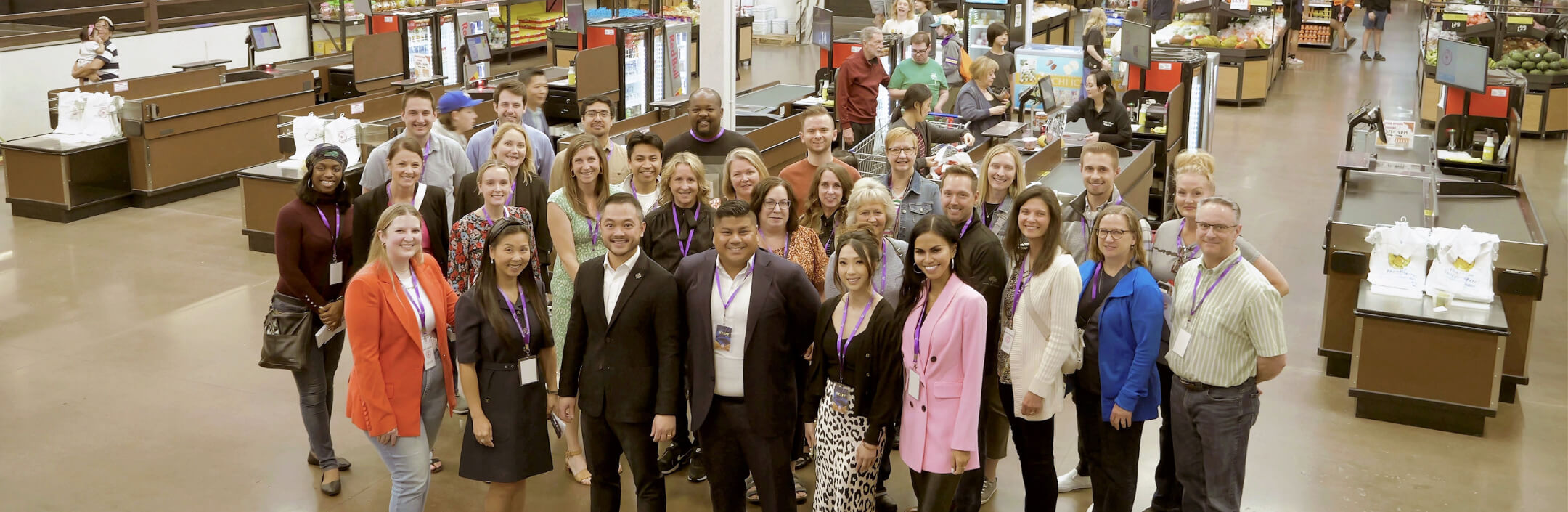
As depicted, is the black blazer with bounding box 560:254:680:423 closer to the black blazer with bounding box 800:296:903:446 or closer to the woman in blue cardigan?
the black blazer with bounding box 800:296:903:446

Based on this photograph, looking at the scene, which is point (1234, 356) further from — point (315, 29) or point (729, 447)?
point (315, 29)

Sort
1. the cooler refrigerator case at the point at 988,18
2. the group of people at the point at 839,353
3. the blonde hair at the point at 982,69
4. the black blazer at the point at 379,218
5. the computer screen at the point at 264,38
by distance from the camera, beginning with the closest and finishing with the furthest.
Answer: the group of people at the point at 839,353 → the black blazer at the point at 379,218 → the blonde hair at the point at 982,69 → the computer screen at the point at 264,38 → the cooler refrigerator case at the point at 988,18

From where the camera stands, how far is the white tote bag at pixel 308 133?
8586 mm

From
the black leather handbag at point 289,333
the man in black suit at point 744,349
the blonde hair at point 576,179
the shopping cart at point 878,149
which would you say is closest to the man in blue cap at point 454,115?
the blonde hair at point 576,179

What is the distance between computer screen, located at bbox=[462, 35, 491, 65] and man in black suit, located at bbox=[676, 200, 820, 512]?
8271 mm

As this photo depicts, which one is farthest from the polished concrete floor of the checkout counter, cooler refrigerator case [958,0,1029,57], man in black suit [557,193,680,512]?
cooler refrigerator case [958,0,1029,57]

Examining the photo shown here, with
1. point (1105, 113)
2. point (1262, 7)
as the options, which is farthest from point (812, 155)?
point (1262, 7)

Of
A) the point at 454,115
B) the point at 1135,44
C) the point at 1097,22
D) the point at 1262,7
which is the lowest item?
the point at 454,115

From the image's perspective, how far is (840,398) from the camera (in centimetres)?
391

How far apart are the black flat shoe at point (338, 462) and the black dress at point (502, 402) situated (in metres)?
1.41

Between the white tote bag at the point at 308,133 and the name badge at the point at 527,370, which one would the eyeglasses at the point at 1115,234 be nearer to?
the name badge at the point at 527,370

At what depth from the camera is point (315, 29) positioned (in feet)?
56.1

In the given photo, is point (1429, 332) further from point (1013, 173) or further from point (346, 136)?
point (346, 136)

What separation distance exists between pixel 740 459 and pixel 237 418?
9.94 ft
